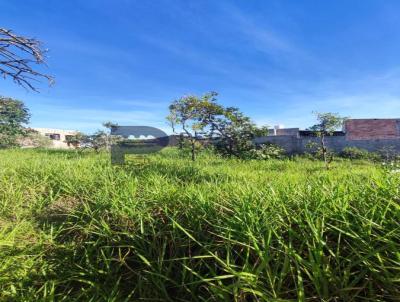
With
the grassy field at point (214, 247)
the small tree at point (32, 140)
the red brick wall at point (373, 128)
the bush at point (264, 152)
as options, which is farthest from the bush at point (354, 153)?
the small tree at point (32, 140)

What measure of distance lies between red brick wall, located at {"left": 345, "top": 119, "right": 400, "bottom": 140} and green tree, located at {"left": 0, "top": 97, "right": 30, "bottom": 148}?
24.3 metres

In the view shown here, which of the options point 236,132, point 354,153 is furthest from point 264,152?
point 354,153

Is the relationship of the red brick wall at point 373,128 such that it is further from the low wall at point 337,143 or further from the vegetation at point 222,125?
the vegetation at point 222,125

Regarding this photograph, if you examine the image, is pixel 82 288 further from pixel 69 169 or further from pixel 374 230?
pixel 69 169

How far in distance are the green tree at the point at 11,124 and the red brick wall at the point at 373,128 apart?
79.7 feet

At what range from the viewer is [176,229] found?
2.43m

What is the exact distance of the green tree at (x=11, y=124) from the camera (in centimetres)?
2091

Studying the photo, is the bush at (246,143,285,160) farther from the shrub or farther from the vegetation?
the shrub

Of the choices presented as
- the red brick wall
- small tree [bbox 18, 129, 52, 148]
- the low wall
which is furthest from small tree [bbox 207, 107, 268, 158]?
small tree [bbox 18, 129, 52, 148]

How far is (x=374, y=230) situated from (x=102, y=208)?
7.85ft

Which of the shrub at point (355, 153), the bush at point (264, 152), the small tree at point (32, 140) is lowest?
the shrub at point (355, 153)

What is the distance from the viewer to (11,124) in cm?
2398

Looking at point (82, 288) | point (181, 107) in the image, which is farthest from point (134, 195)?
point (181, 107)

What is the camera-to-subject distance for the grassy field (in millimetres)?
1683
